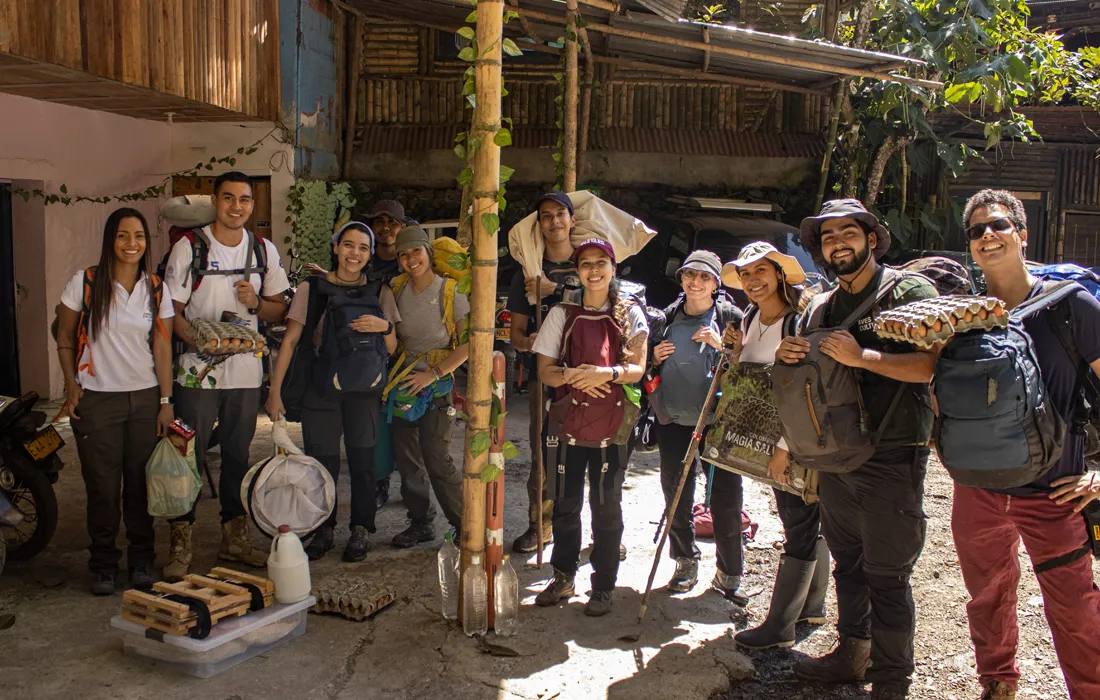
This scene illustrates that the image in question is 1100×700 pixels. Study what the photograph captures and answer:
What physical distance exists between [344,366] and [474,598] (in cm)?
146

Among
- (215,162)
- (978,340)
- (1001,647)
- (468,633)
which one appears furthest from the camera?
(215,162)

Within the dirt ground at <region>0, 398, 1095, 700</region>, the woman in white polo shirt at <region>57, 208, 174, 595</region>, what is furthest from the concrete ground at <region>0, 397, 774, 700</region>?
the woman in white polo shirt at <region>57, 208, 174, 595</region>

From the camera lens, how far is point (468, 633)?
409cm

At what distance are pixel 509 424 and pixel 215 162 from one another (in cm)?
449

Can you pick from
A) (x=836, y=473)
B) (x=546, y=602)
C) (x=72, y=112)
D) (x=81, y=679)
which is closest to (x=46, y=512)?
(x=81, y=679)

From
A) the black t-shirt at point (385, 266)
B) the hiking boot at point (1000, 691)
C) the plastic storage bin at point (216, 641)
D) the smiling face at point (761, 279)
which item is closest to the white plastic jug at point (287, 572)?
the plastic storage bin at point (216, 641)

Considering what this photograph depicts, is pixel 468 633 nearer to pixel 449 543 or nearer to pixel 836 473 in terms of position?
pixel 449 543

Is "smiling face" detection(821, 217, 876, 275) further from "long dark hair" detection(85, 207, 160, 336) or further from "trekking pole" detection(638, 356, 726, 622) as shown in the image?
"long dark hair" detection(85, 207, 160, 336)

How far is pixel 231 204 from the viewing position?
4707 millimetres

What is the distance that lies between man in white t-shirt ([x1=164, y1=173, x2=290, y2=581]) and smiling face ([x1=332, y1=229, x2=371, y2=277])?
0.38 meters

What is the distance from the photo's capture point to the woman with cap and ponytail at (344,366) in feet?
15.8

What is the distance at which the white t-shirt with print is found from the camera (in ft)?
15.3

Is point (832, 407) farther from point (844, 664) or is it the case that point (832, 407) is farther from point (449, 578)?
point (449, 578)

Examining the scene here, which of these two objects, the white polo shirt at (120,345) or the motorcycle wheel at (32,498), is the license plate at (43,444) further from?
the white polo shirt at (120,345)
